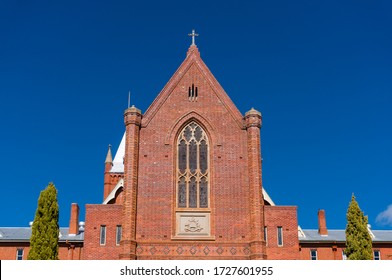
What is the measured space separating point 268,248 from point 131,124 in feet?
39.1

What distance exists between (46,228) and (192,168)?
972cm

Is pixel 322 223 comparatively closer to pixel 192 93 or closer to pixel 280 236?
pixel 280 236

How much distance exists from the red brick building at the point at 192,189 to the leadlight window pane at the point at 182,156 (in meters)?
0.03

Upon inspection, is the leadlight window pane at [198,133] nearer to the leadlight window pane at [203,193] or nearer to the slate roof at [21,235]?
the leadlight window pane at [203,193]

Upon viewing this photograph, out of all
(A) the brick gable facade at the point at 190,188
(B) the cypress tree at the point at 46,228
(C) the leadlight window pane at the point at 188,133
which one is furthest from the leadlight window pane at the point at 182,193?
(B) the cypress tree at the point at 46,228

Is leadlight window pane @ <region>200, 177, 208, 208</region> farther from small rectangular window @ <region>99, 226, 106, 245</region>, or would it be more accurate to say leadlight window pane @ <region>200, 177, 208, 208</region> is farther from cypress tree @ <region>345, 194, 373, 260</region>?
cypress tree @ <region>345, 194, 373, 260</region>

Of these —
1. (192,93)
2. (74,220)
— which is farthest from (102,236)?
(74,220)

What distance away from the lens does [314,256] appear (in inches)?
1950

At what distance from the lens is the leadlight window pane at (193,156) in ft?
112

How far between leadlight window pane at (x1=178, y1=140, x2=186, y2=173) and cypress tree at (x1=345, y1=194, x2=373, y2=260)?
455 inches

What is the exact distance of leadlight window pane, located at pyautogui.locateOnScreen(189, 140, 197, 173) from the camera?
1347 inches
